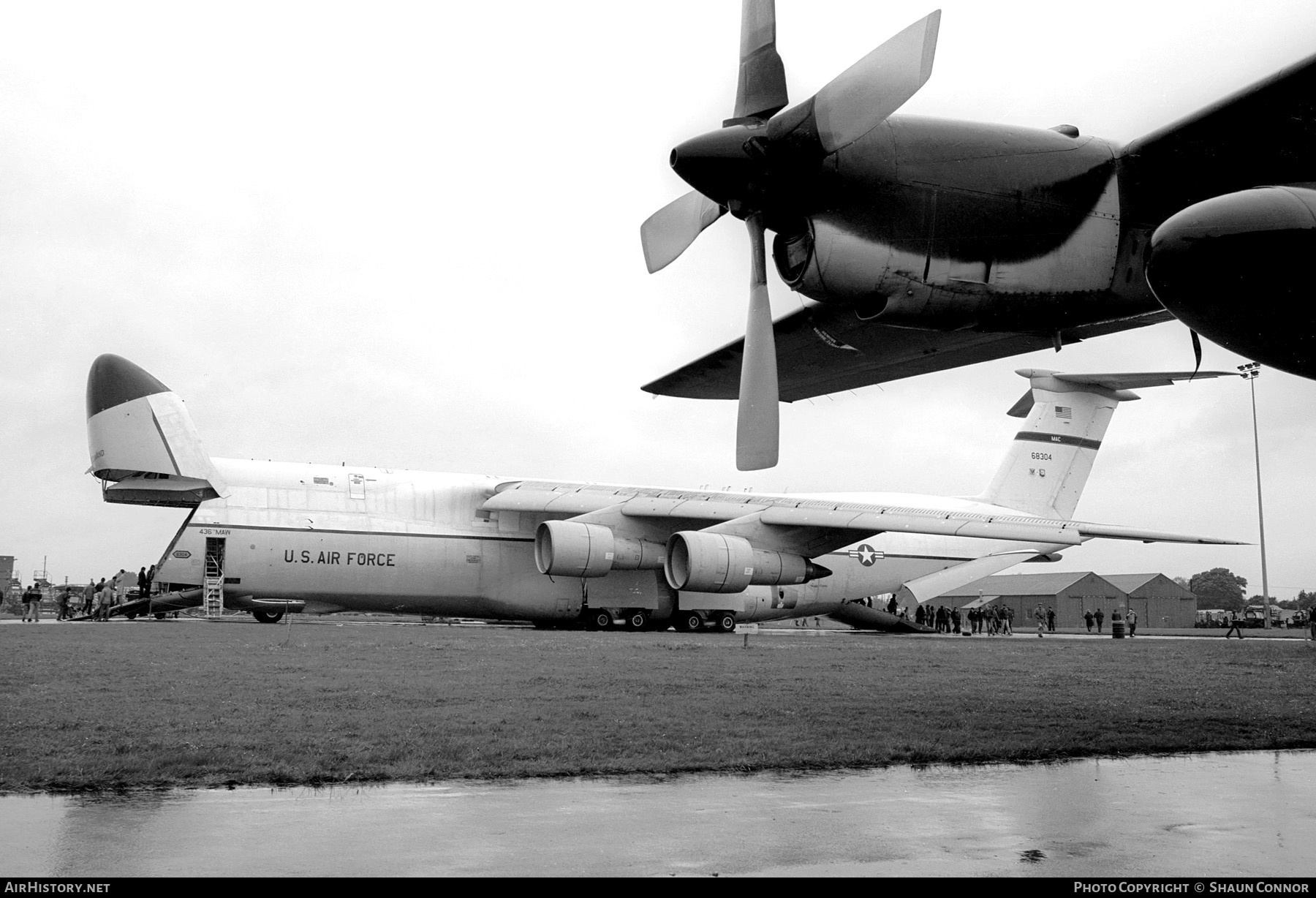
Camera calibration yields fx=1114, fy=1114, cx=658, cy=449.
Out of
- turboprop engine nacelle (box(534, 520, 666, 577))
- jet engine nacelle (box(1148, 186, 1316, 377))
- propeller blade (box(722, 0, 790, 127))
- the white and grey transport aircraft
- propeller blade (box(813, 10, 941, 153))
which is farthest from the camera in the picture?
turboprop engine nacelle (box(534, 520, 666, 577))

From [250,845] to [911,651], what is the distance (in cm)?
1698

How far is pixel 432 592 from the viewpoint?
1171 inches

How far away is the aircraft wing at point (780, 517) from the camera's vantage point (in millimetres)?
28156

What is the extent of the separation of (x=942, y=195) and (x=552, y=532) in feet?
65.8

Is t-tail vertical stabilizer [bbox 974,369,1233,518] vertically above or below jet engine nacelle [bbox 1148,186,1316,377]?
above

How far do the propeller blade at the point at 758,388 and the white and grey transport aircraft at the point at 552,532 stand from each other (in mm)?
16200

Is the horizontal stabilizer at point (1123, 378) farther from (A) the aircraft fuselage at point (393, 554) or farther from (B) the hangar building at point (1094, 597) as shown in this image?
(B) the hangar building at point (1094, 597)

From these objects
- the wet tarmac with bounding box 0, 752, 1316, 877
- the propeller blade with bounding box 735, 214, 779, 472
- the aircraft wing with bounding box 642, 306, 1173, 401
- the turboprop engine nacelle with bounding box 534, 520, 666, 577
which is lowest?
the wet tarmac with bounding box 0, 752, 1316, 877

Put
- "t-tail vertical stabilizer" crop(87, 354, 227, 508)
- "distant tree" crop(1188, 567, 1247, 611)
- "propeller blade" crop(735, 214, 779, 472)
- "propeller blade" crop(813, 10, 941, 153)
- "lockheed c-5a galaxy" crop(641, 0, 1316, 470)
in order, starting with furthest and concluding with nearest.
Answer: "distant tree" crop(1188, 567, 1247, 611) < "t-tail vertical stabilizer" crop(87, 354, 227, 508) < "propeller blade" crop(735, 214, 779, 472) < "lockheed c-5a galaxy" crop(641, 0, 1316, 470) < "propeller blade" crop(813, 10, 941, 153)

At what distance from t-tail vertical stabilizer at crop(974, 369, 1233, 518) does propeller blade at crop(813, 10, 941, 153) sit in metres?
23.4

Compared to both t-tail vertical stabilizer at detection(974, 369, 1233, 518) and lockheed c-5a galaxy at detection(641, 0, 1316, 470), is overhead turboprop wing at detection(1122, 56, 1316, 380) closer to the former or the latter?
lockheed c-5a galaxy at detection(641, 0, 1316, 470)

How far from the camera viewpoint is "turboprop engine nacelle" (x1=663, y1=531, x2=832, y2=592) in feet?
85.9

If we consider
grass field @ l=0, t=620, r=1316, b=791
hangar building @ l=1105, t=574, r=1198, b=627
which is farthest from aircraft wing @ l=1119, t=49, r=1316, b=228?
hangar building @ l=1105, t=574, r=1198, b=627

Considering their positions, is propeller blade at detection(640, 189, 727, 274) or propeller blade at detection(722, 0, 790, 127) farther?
propeller blade at detection(640, 189, 727, 274)
